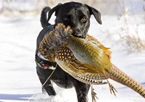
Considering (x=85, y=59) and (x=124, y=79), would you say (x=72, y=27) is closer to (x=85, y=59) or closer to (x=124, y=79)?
(x=85, y=59)

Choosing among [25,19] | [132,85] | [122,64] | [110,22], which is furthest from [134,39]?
[25,19]

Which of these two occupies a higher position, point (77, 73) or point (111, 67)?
point (111, 67)

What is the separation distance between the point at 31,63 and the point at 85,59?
113 inches

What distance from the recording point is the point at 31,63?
4.67 meters

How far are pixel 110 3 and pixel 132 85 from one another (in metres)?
6.05

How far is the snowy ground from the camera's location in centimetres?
304

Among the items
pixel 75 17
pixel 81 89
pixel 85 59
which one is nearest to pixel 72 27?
pixel 75 17

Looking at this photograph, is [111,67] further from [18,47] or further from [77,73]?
[18,47]

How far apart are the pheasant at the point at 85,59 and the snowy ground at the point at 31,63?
0.49 metres

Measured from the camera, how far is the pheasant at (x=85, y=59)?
74.0 inches

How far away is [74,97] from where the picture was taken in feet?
9.91

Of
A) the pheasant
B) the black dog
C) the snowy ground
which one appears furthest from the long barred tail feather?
the snowy ground

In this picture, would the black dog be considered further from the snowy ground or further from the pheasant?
the snowy ground

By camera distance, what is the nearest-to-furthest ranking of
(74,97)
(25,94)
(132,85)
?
1. (132,85)
2. (74,97)
3. (25,94)
